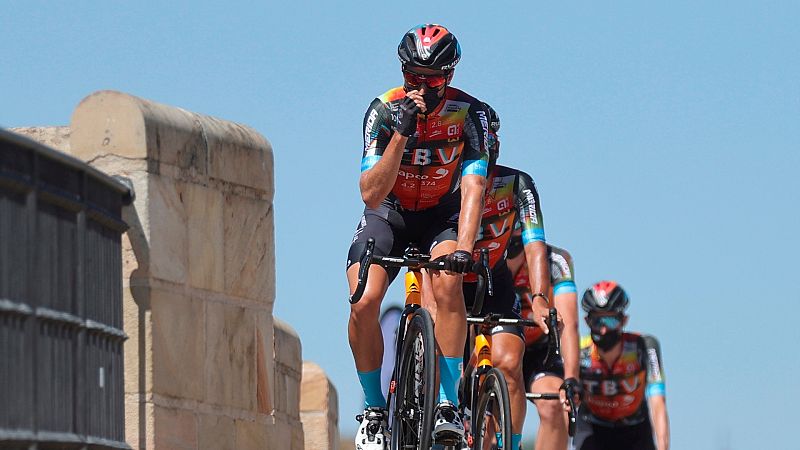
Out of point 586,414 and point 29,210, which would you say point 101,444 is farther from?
point 586,414

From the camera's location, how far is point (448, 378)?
10688 mm

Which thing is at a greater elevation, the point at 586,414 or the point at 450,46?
the point at 450,46

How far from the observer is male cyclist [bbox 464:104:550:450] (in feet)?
41.1

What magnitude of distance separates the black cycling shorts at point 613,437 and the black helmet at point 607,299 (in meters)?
0.95

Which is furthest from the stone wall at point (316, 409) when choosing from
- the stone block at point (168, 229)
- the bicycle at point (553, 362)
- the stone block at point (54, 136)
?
the stone block at point (54, 136)

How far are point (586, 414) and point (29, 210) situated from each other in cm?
786

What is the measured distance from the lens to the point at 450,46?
10.7 metres

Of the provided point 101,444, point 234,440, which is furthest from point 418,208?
point 101,444

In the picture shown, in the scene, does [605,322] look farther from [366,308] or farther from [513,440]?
[366,308]

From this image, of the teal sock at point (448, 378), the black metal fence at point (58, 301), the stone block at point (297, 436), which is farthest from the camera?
the stone block at point (297, 436)

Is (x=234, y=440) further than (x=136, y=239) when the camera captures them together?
Yes

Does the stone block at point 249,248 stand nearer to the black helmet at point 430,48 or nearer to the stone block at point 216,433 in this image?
the stone block at point 216,433

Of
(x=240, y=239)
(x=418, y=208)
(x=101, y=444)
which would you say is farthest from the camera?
(x=240, y=239)

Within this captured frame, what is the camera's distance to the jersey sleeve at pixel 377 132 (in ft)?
35.4
